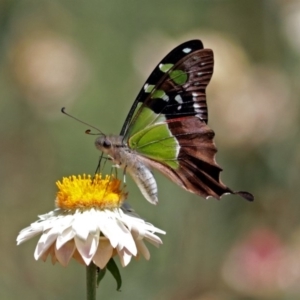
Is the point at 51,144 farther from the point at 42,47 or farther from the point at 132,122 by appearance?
the point at 132,122

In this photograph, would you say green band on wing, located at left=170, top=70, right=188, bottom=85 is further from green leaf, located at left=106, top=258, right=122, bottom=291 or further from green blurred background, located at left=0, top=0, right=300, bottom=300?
green blurred background, located at left=0, top=0, right=300, bottom=300

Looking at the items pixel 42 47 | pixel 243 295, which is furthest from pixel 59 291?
pixel 42 47

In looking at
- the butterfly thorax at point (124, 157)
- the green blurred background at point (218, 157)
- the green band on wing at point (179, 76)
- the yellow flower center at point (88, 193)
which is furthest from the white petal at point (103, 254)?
the green blurred background at point (218, 157)

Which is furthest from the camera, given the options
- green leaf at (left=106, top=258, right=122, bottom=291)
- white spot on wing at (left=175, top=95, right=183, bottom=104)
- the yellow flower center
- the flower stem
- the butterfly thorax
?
white spot on wing at (left=175, top=95, right=183, bottom=104)

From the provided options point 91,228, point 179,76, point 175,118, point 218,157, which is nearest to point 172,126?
point 175,118

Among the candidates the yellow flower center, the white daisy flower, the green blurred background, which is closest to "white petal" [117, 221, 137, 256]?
the white daisy flower

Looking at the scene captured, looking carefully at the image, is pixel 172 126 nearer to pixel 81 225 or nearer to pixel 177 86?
pixel 177 86

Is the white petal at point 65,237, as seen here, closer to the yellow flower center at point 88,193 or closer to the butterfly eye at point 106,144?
the yellow flower center at point 88,193
